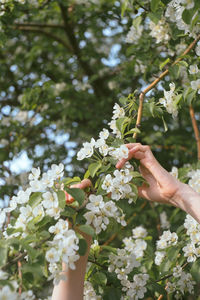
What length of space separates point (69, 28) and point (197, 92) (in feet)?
7.77

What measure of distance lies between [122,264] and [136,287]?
9 centimetres

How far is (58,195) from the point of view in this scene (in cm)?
123

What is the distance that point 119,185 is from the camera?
136 centimetres

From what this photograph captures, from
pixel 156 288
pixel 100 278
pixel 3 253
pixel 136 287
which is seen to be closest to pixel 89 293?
pixel 100 278

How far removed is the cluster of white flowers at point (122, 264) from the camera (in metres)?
1.60

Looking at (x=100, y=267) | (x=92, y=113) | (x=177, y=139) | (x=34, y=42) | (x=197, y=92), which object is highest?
(x=197, y=92)

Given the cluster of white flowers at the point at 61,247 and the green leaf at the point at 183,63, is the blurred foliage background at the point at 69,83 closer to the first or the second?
the green leaf at the point at 183,63

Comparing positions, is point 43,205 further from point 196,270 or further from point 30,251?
point 196,270

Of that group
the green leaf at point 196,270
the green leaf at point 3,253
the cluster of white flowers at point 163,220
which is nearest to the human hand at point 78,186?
the green leaf at point 3,253

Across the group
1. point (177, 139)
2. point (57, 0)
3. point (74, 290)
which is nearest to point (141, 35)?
point (57, 0)

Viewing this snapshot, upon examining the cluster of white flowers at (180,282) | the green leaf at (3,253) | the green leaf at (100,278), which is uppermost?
the green leaf at (3,253)

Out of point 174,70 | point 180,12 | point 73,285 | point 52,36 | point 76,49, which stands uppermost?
point 180,12

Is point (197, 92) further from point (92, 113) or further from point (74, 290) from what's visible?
point (92, 113)

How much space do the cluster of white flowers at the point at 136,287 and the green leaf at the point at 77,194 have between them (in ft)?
1.57
